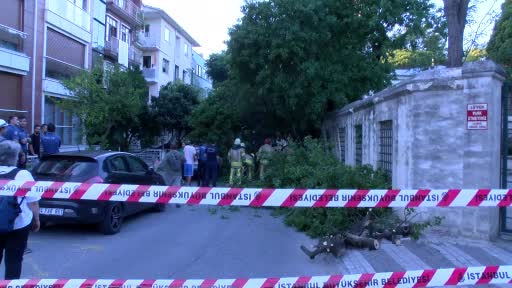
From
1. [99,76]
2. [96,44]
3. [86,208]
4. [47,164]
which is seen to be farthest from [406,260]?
[96,44]

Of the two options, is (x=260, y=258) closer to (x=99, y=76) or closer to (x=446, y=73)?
(x=446, y=73)

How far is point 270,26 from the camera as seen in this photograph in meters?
15.2

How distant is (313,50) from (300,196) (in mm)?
11058

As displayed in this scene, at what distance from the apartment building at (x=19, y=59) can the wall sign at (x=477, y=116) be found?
636 inches

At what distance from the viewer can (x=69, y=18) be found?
22984 mm

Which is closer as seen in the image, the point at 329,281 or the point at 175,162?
the point at 329,281

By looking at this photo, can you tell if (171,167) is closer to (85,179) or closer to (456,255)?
(85,179)

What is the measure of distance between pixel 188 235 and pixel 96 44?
2024 cm

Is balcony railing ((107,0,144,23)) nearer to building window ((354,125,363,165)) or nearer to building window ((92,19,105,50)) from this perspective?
building window ((92,19,105,50))

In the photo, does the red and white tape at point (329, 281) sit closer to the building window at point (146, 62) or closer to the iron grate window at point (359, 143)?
the iron grate window at point (359, 143)

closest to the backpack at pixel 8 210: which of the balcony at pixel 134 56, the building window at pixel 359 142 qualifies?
the building window at pixel 359 142

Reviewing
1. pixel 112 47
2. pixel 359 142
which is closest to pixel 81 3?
pixel 112 47

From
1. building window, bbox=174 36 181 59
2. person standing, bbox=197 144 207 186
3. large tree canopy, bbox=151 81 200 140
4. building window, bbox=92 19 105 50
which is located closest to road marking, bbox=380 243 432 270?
person standing, bbox=197 144 207 186

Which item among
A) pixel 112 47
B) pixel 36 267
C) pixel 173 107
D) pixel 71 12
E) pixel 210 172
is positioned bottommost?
pixel 36 267
